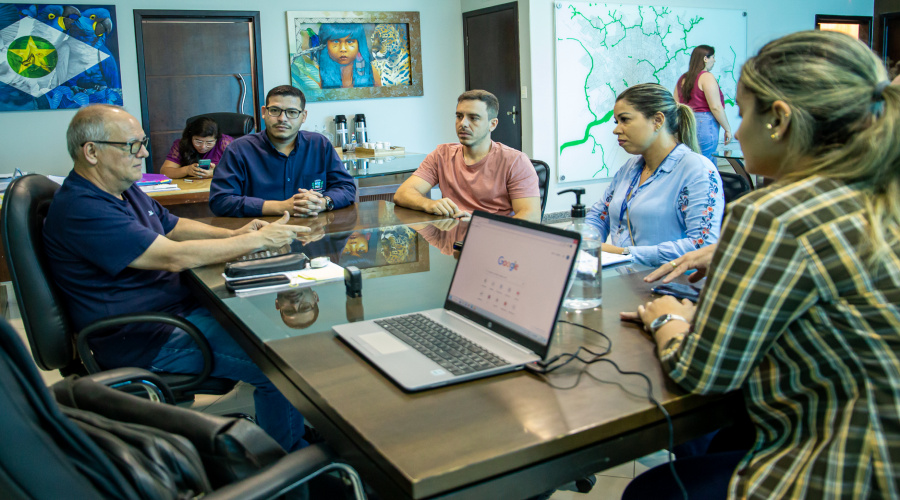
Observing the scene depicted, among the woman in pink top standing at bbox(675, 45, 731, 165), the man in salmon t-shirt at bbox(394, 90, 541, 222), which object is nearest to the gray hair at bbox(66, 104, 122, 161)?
the man in salmon t-shirt at bbox(394, 90, 541, 222)

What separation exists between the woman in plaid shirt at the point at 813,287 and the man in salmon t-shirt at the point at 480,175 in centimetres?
203

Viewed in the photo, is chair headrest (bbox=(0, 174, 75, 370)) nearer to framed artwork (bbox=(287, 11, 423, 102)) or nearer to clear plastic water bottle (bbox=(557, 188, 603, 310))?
clear plastic water bottle (bbox=(557, 188, 603, 310))

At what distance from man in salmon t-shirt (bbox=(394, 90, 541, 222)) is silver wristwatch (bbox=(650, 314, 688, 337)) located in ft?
5.84

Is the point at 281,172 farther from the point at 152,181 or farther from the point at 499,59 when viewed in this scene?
the point at 499,59

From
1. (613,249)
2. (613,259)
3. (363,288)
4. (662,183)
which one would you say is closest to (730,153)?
(662,183)

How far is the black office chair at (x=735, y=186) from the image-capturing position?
2510 millimetres

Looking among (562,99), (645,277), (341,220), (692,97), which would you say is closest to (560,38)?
(562,99)

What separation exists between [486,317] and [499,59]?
5.91 m

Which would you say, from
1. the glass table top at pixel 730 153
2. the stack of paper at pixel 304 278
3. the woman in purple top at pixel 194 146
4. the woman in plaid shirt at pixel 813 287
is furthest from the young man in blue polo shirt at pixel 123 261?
the glass table top at pixel 730 153

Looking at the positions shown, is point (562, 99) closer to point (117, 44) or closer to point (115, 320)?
point (117, 44)

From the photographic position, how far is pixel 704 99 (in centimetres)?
592

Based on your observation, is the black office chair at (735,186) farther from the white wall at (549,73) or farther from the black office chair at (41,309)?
the white wall at (549,73)

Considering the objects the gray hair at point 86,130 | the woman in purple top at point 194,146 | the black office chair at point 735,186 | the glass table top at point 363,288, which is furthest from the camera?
the woman in purple top at point 194,146

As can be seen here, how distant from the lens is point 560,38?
A: 257 inches
